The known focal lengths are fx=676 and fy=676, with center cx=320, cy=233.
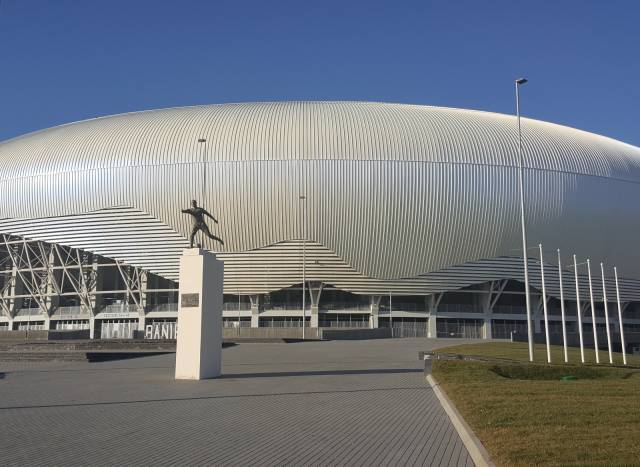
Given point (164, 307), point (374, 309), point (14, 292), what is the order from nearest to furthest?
point (374, 309)
point (164, 307)
point (14, 292)

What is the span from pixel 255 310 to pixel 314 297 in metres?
5.04

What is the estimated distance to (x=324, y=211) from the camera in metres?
52.0

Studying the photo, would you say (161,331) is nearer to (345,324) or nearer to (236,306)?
(236,306)

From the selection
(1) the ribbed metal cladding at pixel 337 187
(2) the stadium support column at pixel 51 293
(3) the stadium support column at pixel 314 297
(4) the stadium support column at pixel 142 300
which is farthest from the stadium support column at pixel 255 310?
(2) the stadium support column at pixel 51 293

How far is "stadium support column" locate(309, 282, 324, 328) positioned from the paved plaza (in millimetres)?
33427

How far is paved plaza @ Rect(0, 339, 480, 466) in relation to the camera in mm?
8820

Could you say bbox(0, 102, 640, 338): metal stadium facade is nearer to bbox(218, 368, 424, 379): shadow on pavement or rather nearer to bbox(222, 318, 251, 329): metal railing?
bbox(222, 318, 251, 329): metal railing

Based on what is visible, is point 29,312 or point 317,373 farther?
point 29,312

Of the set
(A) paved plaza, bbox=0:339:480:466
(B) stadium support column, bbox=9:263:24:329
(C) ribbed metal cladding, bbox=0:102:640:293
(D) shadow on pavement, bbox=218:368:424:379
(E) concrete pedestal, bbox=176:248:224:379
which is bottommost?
(A) paved plaza, bbox=0:339:480:466

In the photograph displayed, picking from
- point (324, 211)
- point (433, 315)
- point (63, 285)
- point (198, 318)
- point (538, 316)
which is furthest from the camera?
point (63, 285)

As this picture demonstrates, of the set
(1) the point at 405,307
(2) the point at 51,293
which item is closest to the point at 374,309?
(1) the point at 405,307

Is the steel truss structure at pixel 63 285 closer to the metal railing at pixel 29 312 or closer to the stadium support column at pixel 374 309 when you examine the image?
the metal railing at pixel 29 312

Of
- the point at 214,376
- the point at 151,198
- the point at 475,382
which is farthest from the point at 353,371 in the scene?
the point at 151,198

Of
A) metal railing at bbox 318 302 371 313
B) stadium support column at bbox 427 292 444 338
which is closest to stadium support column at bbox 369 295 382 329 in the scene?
metal railing at bbox 318 302 371 313
